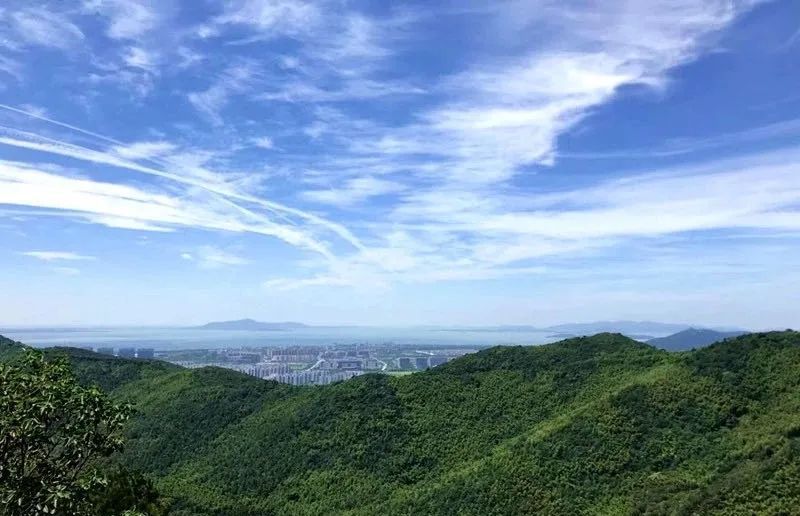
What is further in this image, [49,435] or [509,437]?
[509,437]

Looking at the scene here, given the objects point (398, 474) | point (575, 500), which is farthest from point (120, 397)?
point (575, 500)

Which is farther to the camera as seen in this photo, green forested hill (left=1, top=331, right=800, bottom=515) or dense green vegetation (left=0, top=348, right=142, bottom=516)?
green forested hill (left=1, top=331, right=800, bottom=515)

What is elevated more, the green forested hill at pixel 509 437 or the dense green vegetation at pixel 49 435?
the dense green vegetation at pixel 49 435

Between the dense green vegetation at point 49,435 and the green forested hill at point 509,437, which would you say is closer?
the dense green vegetation at point 49,435

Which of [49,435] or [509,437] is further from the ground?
[49,435]

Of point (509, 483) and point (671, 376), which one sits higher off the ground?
point (671, 376)

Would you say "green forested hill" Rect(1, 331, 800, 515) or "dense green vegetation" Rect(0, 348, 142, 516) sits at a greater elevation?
"dense green vegetation" Rect(0, 348, 142, 516)

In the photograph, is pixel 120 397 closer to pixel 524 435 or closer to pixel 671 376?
pixel 524 435

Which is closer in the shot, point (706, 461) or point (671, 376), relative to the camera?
point (706, 461)
